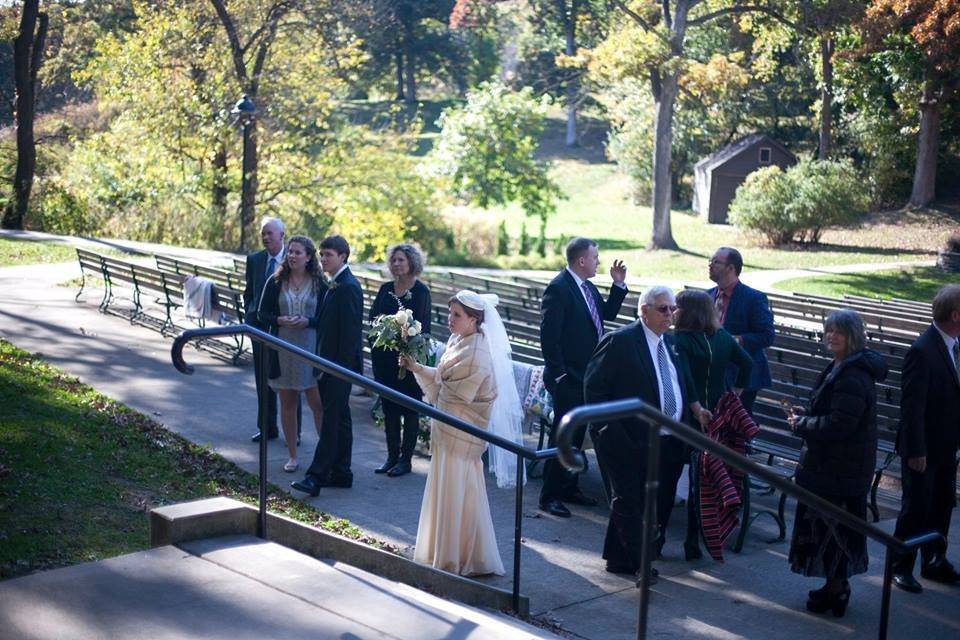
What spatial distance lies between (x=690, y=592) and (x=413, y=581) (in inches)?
64.2

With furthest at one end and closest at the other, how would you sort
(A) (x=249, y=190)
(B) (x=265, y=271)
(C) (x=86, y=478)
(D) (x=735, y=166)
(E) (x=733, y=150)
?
1. (E) (x=733, y=150)
2. (D) (x=735, y=166)
3. (A) (x=249, y=190)
4. (B) (x=265, y=271)
5. (C) (x=86, y=478)

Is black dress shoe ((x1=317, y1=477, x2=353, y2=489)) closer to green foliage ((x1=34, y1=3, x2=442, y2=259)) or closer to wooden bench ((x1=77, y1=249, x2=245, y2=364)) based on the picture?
wooden bench ((x1=77, y1=249, x2=245, y2=364))

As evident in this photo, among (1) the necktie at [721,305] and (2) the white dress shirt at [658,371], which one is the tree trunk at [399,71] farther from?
(2) the white dress shirt at [658,371]

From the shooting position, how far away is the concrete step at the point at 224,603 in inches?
172

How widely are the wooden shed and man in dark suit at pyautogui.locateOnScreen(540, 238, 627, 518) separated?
39451mm

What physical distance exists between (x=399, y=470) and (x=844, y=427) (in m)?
3.82

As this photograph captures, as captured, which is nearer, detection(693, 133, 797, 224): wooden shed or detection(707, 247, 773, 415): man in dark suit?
detection(707, 247, 773, 415): man in dark suit

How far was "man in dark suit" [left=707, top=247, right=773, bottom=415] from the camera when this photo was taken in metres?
8.27

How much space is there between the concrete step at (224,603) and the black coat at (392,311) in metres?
3.62

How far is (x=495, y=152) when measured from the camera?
41.9m

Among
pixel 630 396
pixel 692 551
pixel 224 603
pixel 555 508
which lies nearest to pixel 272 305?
pixel 555 508

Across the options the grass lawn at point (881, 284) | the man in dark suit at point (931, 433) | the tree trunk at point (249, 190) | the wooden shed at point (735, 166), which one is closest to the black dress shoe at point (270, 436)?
the man in dark suit at point (931, 433)

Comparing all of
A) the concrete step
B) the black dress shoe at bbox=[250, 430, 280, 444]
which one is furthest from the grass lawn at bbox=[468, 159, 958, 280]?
the concrete step

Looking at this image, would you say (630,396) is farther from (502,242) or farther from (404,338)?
(502,242)
